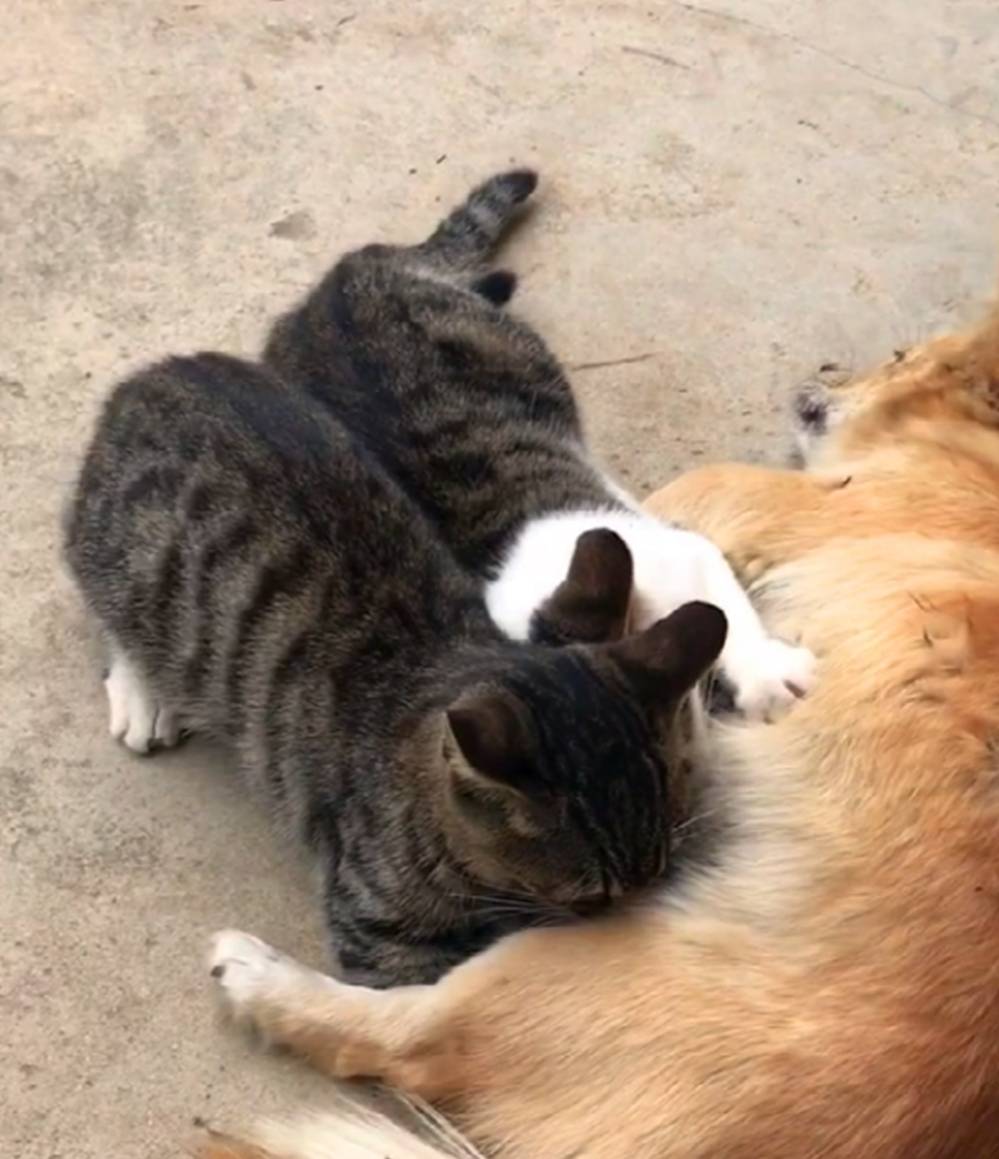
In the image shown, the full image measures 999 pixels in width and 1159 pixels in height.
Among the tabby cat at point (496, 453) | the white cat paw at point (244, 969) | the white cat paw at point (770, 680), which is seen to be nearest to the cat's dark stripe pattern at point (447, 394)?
the tabby cat at point (496, 453)

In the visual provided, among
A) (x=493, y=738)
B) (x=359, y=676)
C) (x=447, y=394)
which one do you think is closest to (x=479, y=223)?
(x=447, y=394)

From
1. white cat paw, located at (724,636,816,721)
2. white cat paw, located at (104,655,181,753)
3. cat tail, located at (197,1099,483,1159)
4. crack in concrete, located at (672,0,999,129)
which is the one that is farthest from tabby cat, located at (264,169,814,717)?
crack in concrete, located at (672,0,999,129)

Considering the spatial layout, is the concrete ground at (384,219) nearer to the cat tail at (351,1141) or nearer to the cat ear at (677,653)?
the cat tail at (351,1141)

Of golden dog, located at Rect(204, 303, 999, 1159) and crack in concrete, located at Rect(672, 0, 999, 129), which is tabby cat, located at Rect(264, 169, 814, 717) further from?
crack in concrete, located at Rect(672, 0, 999, 129)

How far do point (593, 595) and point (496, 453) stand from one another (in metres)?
0.51

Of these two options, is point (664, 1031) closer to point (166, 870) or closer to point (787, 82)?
point (166, 870)

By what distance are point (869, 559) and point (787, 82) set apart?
1.68m

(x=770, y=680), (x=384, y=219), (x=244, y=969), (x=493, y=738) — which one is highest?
(x=493, y=738)

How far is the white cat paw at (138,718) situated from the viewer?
267 cm

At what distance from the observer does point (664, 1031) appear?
81.0 inches

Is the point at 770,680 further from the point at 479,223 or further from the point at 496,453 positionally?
the point at 479,223

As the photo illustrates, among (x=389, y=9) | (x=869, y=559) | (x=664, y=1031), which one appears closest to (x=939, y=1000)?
(x=664, y=1031)

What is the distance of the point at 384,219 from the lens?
11.3ft

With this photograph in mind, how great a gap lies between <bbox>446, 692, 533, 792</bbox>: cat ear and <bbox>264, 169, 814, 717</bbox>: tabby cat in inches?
13.4
